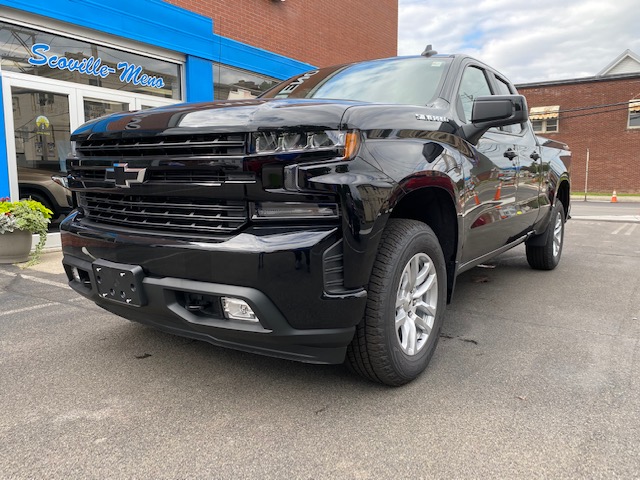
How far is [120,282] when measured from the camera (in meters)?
2.43

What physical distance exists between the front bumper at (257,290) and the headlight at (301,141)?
35 centimetres

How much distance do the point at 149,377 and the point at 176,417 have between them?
1.73 feet

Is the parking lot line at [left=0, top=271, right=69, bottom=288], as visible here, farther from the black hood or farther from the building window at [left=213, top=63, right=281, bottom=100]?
the building window at [left=213, top=63, right=281, bottom=100]

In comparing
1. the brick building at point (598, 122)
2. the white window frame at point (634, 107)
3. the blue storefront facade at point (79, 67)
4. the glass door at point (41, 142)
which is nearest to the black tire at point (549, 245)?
the blue storefront facade at point (79, 67)

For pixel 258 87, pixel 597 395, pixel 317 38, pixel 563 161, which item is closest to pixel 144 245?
pixel 597 395

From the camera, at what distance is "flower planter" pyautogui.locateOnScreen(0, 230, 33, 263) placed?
6008 mm

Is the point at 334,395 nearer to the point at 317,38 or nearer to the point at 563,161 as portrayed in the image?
the point at 563,161

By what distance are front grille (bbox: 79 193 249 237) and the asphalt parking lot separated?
34.5 inches

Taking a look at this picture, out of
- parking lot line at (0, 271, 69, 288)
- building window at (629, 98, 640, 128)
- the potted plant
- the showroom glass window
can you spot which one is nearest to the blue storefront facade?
the showroom glass window

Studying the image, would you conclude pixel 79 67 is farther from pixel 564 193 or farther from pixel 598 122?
pixel 598 122

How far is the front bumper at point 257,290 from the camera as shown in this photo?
2.11 metres

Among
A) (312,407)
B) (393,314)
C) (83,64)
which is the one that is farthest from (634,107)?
(312,407)

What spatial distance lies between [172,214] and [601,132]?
1197 inches

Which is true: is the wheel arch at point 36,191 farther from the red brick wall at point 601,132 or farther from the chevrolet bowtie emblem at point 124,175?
the red brick wall at point 601,132
